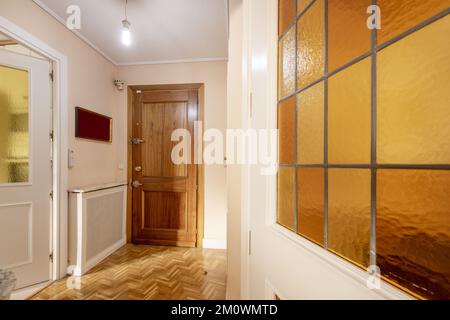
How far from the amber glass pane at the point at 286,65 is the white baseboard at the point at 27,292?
2.52 meters

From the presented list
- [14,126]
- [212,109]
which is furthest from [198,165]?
[14,126]

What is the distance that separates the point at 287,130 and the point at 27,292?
2.54 metres

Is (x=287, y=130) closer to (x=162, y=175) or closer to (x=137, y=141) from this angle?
(x=162, y=175)

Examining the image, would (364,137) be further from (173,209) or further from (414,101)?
(173,209)

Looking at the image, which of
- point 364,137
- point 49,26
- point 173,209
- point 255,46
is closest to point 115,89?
point 49,26

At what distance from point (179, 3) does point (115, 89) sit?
1580mm

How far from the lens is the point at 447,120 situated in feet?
0.73

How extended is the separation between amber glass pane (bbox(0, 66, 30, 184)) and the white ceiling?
72 centimetres

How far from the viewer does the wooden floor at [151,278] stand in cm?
171

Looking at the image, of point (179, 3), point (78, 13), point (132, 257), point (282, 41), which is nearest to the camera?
point (282, 41)

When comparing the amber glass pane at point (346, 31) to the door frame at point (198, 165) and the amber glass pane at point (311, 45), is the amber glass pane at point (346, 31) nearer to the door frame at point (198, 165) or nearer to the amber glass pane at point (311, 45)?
the amber glass pane at point (311, 45)

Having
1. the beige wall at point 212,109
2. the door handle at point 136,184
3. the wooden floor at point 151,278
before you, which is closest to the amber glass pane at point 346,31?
the wooden floor at point 151,278

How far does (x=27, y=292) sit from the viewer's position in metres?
1.69

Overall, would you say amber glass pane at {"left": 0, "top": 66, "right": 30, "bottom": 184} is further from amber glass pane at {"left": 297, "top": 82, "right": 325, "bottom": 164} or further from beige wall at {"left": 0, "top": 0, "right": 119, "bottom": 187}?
amber glass pane at {"left": 297, "top": 82, "right": 325, "bottom": 164}
